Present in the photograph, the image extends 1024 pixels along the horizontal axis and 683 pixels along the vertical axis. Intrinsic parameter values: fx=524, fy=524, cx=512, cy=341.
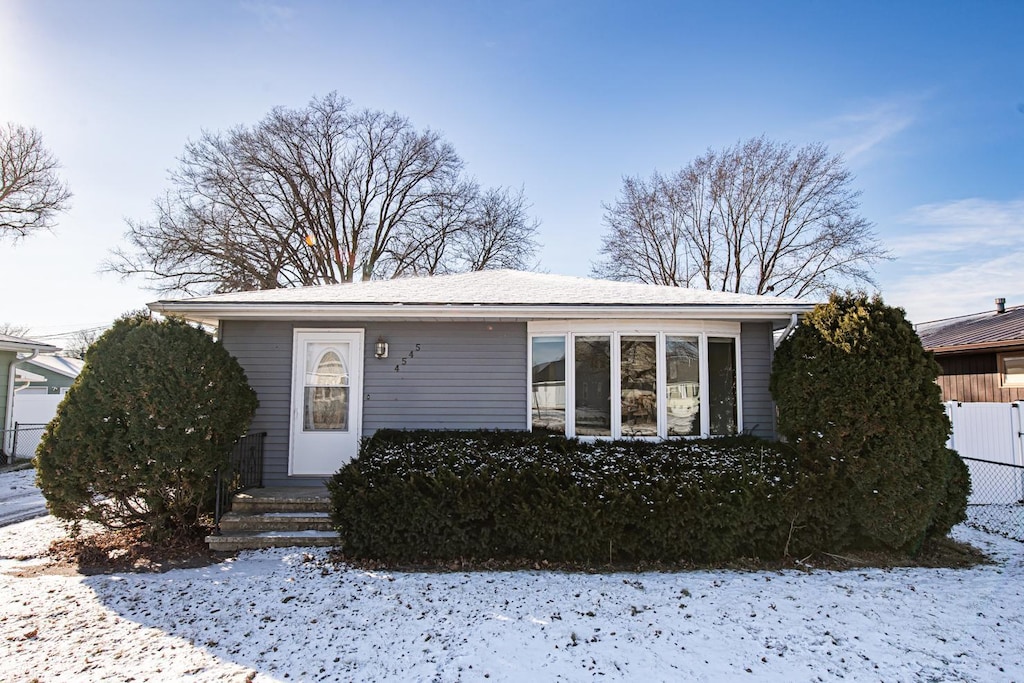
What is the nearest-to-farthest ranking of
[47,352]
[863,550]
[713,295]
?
1. [863,550]
2. [713,295]
3. [47,352]

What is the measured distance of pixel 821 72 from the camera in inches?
373

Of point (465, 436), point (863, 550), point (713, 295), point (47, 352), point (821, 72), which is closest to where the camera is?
point (863, 550)

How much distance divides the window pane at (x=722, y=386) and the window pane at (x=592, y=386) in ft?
4.37

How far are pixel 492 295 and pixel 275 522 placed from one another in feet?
12.0

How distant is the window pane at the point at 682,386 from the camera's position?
6.66 meters

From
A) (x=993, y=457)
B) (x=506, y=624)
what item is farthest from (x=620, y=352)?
(x=993, y=457)

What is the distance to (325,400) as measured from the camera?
6.80m

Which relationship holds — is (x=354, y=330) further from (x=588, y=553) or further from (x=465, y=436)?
(x=588, y=553)

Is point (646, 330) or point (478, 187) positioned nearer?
point (646, 330)

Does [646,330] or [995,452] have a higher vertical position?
[646,330]

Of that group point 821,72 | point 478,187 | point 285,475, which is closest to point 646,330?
point 285,475

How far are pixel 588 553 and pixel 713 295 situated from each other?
13.2 ft

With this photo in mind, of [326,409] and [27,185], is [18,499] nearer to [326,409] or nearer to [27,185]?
[326,409]

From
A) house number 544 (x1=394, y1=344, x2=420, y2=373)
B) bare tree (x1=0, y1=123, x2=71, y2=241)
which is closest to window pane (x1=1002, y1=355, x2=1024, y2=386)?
house number 544 (x1=394, y1=344, x2=420, y2=373)
